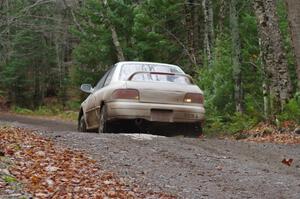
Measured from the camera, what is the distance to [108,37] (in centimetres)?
2525

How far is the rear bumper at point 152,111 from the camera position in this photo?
1039 cm

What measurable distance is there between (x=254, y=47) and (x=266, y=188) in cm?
1077

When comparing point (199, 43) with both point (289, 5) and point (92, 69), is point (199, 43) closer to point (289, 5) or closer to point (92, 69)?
point (92, 69)

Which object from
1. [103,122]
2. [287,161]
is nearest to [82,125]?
[103,122]

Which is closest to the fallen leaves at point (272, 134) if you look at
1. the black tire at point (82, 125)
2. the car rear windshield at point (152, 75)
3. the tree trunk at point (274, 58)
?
the tree trunk at point (274, 58)

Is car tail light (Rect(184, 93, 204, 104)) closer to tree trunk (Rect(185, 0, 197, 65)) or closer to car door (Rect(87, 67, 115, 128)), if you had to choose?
car door (Rect(87, 67, 115, 128))

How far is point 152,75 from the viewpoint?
10820 millimetres

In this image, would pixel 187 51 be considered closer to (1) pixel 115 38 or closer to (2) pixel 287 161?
(1) pixel 115 38

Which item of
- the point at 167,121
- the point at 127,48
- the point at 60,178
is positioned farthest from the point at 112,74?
the point at 127,48

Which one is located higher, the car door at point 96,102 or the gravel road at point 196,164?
the car door at point 96,102

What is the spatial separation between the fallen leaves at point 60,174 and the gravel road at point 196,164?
0.24 meters

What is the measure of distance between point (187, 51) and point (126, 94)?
11438mm

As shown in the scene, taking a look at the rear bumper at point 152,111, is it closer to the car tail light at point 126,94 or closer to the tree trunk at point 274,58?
the car tail light at point 126,94

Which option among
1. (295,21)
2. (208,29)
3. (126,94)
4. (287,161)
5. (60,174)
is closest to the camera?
(60,174)
